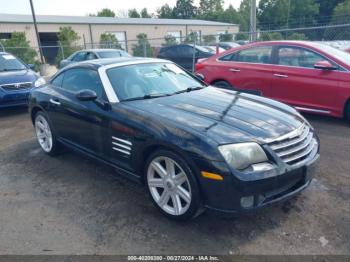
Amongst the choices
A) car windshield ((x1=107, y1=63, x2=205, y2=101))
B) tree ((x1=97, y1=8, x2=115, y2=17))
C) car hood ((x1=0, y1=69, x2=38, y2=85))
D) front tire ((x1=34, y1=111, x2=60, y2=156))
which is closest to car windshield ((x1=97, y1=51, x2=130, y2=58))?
car hood ((x1=0, y1=69, x2=38, y2=85))

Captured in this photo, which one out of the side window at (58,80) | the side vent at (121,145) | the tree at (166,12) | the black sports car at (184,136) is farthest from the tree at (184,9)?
the side vent at (121,145)

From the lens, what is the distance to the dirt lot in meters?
2.73

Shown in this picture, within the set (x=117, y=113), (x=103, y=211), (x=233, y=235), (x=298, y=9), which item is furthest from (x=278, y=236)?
(x=298, y=9)

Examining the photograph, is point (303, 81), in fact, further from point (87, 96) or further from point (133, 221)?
point (133, 221)

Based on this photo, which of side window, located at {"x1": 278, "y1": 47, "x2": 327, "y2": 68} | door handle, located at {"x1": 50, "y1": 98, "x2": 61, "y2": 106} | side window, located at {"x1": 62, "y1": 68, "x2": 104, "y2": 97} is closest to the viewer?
side window, located at {"x1": 62, "y1": 68, "x2": 104, "y2": 97}

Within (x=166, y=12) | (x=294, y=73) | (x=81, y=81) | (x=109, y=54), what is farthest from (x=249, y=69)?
(x=166, y=12)

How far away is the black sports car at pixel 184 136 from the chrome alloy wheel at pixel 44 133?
487 millimetres

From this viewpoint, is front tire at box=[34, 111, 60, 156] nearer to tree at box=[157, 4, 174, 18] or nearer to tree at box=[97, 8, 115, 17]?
tree at box=[97, 8, 115, 17]

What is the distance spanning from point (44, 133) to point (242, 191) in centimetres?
361

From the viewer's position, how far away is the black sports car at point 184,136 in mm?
2646

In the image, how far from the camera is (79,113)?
13.1 ft

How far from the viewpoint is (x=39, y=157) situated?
4930 millimetres

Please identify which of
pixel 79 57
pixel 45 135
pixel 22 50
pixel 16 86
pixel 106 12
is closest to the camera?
pixel 45 135

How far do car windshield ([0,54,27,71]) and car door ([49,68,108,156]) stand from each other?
4462 millimetres
